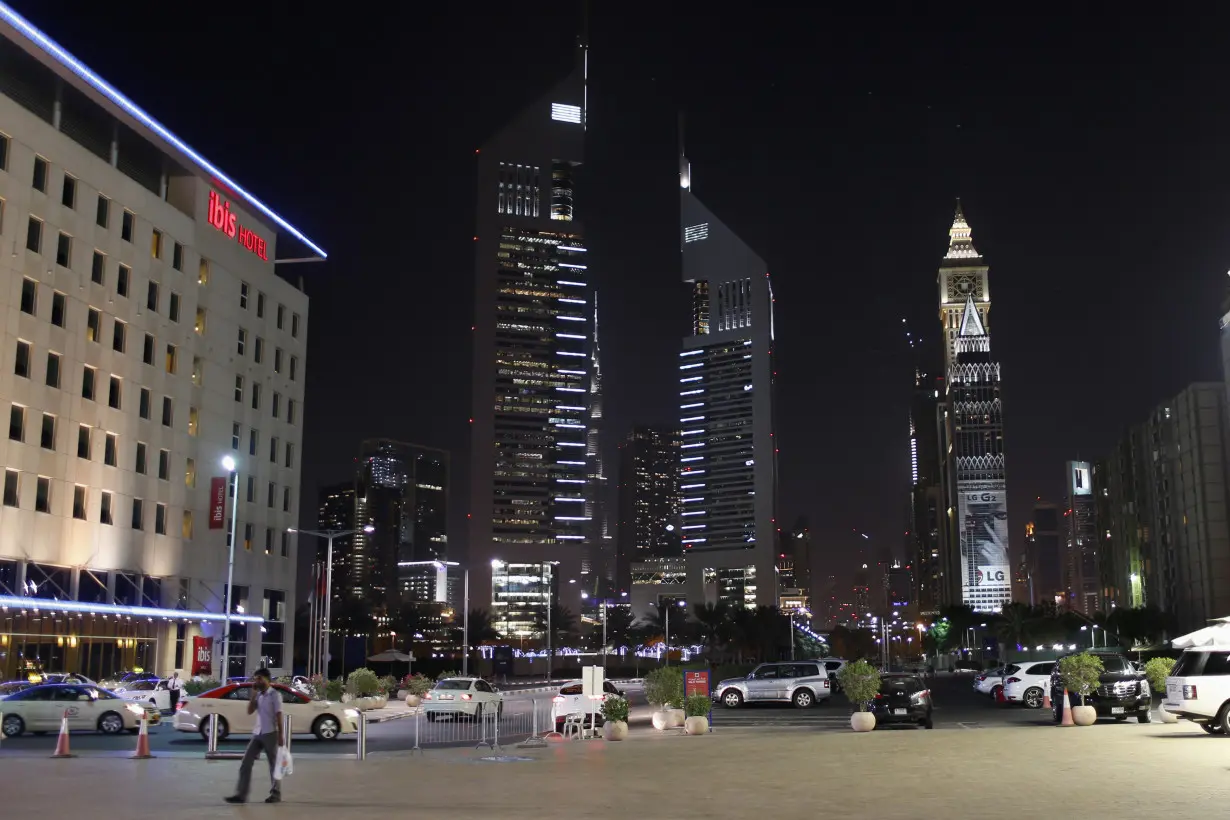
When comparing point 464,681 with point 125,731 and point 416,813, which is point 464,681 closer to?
point 125,731

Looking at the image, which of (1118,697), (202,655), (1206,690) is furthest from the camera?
(202,655)

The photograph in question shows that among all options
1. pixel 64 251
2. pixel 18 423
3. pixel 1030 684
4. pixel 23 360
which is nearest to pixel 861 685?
pixel 1030 684

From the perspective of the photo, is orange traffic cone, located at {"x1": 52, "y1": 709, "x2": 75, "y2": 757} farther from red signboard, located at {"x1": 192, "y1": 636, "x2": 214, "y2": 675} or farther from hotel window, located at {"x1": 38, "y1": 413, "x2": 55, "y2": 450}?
red signboard, located at {"x1": 192, "y1": 636, "x2": 214, "y2": 675}

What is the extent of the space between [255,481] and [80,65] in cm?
2918

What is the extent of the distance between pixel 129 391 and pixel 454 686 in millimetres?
32963

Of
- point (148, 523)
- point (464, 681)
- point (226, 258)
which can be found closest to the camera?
point (464, 681)

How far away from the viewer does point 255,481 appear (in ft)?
258

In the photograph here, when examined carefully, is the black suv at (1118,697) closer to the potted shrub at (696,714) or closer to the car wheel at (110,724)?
the potted shrub at (696,714)

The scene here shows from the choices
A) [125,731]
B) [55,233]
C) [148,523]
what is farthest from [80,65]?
[125,731]

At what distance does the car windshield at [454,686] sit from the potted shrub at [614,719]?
9.67 metres

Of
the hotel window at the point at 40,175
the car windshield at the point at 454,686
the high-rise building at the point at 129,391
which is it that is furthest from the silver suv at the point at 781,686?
the hotel window at the point at 40,175

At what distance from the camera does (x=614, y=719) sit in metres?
30.7

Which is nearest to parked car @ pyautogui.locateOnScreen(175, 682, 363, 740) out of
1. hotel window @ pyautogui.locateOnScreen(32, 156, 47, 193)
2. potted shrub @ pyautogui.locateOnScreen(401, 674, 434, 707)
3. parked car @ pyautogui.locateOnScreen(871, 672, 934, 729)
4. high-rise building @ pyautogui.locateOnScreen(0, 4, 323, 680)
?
parked car @ pyautogui.locateOnScreen(871, 672, 934, 729)

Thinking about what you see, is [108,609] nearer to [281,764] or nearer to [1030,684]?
[1030,684]
